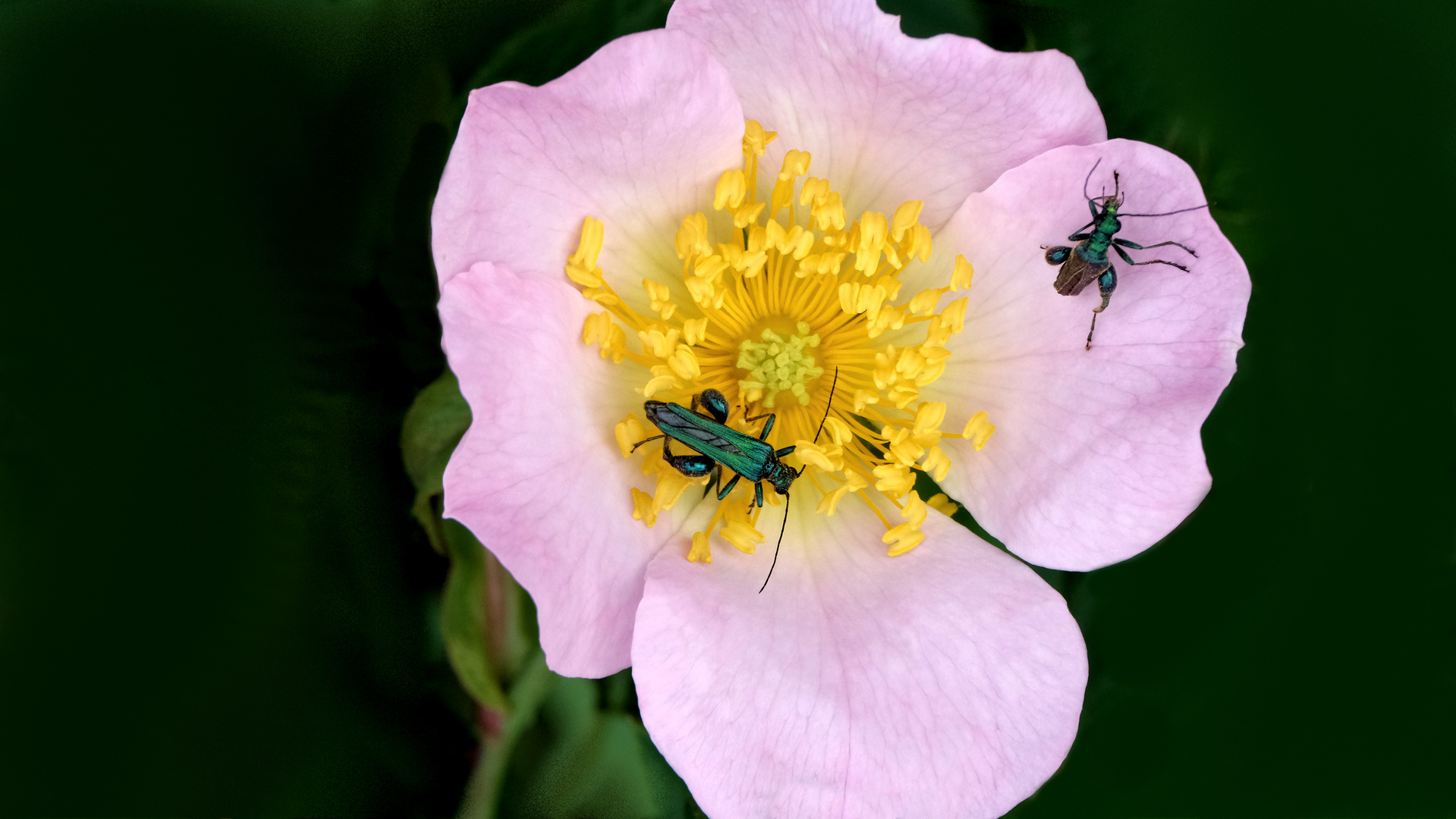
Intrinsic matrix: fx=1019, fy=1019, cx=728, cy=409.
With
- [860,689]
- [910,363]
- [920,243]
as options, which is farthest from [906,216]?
[860,689]

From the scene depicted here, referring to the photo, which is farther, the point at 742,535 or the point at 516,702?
the point at 516,702

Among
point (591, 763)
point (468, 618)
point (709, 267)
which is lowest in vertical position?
point (591, 763)

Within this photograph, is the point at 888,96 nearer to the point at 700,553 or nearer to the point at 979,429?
the point at 979,429

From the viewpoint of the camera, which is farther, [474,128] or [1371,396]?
[1371,396]

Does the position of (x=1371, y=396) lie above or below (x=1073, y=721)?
above

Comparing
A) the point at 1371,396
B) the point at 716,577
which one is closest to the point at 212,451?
the point at 716,577

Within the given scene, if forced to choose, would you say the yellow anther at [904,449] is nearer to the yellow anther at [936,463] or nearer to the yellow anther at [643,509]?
the yellow anther at [936,463]

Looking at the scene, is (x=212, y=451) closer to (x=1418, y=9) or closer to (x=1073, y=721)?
(x=1073, y=721)

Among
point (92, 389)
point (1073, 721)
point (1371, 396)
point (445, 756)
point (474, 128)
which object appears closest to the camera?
point (92, 389)
